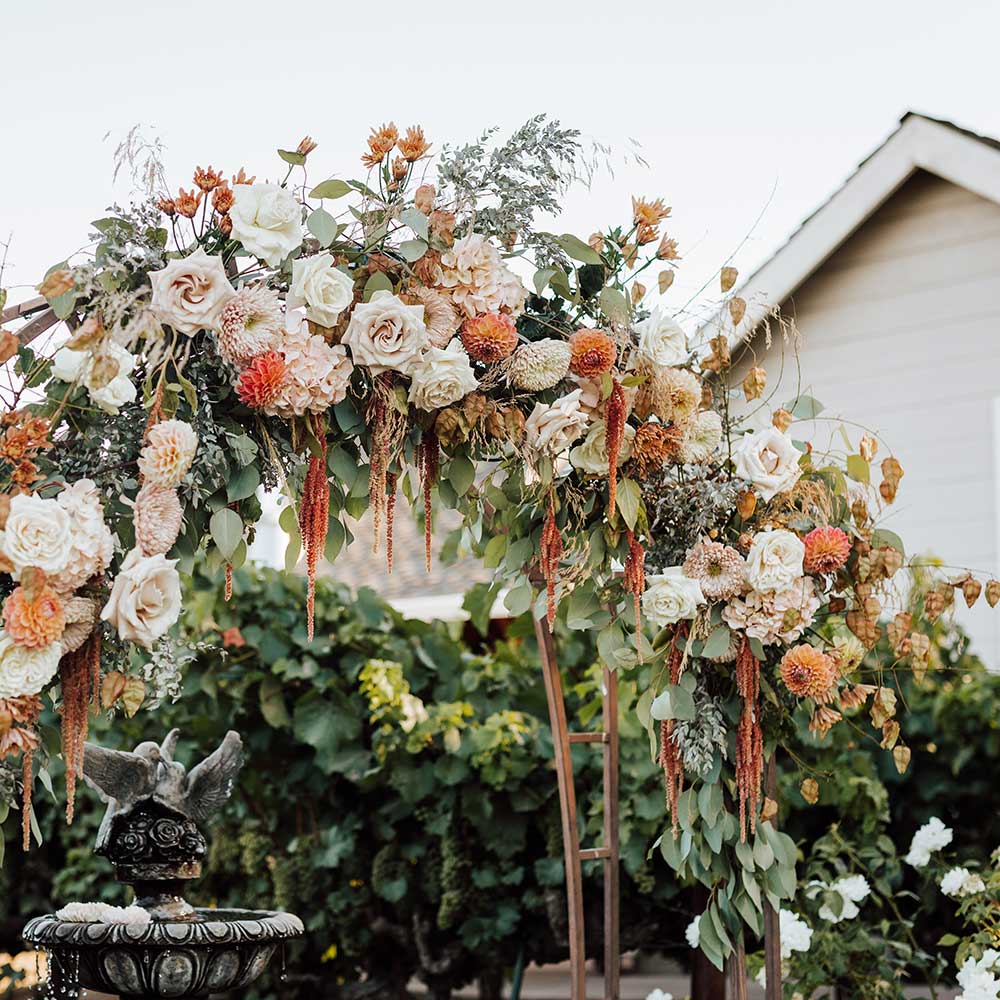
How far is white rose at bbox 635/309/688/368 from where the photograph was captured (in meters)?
2.61

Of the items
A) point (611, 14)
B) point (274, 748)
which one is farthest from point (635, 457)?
point (611, 14)

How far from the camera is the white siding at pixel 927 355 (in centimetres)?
612

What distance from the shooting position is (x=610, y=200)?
265cm

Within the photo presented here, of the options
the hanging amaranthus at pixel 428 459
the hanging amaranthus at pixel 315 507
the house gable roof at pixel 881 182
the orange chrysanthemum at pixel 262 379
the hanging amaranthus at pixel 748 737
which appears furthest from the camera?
the house gable roof at pixel 881 182

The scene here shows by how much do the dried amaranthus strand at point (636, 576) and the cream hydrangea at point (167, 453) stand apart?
980 mm

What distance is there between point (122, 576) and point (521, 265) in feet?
3.45

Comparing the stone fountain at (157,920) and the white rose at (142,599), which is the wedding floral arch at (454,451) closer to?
the white rose at (142,599)

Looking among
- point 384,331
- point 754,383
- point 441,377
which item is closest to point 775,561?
point 754,383

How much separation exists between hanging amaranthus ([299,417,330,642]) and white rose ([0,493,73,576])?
463 mm

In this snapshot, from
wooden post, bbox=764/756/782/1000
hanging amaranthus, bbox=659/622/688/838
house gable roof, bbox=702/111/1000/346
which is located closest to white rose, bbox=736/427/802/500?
hanging amaranthus, bbox=659/622/688/838

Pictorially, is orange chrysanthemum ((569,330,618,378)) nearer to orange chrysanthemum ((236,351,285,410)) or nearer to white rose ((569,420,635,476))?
white rose ((569,420,635,476))

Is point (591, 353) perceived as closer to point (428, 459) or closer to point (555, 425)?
point (555, 425)

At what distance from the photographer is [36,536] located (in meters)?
2.01

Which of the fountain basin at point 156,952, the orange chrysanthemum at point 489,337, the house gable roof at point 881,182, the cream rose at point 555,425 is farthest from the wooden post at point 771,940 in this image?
the house gable roof at point 881,182
